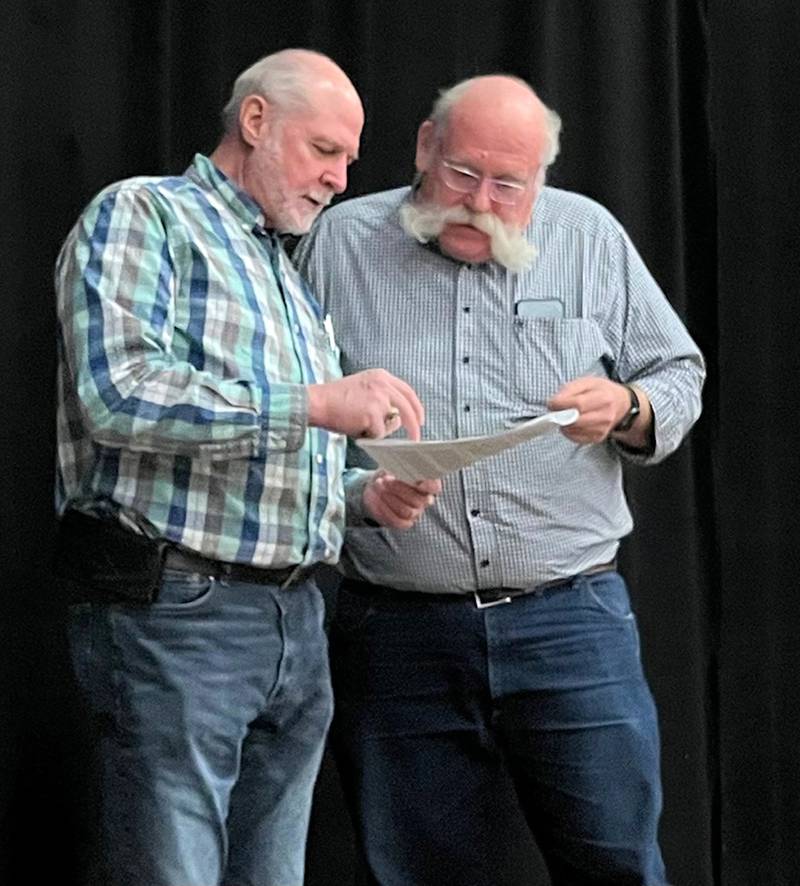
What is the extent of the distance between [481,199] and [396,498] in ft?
1.68

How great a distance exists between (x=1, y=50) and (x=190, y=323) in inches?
30.9

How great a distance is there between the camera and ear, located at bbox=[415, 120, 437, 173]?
2.41 m

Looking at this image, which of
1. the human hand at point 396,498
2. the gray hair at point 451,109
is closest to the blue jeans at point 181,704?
the human hand at point 396,498

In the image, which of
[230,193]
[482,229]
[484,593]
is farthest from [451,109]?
[484,593]

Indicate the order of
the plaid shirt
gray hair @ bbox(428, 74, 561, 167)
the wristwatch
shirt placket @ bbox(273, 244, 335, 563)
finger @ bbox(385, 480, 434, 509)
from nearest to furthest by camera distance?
1. the plaid shirt
2. shirt placket @ bbox(273, 244, 335, 563)
3. finger @ bbox(385, 480, 434, 509)
4. the wristwatch
5. gray hair @ bbox(428, 74, 561, 167)

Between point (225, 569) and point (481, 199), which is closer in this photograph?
point (225, 569)

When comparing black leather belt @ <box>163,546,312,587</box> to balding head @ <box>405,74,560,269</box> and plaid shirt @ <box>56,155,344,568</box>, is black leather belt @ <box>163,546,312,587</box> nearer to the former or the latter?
plaid shirt @ <box>56,155,344,568</box>

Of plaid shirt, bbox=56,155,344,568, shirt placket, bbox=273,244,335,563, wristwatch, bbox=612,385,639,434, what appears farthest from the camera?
wristwatch, bbox=612,385,639,434

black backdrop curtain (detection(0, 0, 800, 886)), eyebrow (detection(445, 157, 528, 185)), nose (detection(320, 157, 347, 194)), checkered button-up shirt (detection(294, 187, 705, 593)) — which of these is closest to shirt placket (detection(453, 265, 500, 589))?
checkered button-up shirt (detection(294, 187, 705, 593))

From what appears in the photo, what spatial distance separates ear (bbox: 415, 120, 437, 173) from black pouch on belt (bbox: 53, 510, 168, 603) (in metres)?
0.87

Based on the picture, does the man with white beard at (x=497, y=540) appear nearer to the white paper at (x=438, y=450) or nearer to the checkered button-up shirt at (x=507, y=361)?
the checkered button-up shirt at (x=507, y=361)

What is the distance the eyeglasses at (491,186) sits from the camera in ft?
7.64

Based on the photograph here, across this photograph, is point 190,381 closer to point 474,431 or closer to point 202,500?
point 202,500

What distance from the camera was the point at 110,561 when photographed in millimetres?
1847
